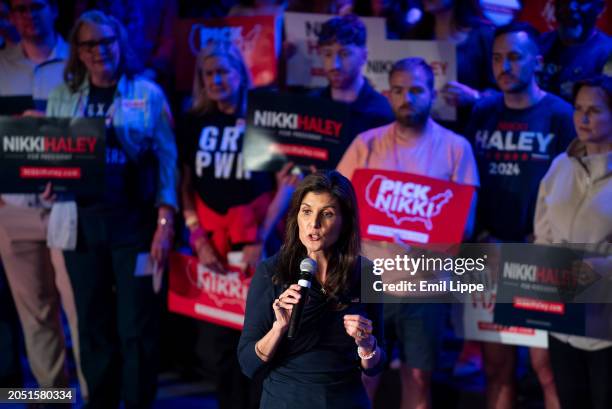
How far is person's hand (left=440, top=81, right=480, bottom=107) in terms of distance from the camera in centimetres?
468

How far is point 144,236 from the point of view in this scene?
15.9ft

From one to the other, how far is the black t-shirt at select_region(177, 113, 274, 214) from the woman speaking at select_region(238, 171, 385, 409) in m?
1.91

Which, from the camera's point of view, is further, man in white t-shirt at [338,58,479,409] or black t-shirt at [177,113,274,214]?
black t-shirt at [177,113,274,214]

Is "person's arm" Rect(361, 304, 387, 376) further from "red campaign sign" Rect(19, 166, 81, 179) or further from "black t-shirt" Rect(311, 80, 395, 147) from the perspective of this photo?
"red campaign sign" Rect(19, 166, 81, 179)

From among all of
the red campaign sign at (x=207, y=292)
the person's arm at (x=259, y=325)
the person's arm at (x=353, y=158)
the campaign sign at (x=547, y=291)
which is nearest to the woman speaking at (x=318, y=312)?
the person's arm at (x=259, y=325)

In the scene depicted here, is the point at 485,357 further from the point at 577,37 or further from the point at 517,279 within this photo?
the point at 577,37

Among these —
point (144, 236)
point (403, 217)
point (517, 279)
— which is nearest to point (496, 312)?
point (517, 279)

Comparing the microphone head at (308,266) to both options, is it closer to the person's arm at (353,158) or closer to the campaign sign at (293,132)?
the person's arm at (353,158)

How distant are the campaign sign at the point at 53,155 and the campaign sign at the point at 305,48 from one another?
1.14 m

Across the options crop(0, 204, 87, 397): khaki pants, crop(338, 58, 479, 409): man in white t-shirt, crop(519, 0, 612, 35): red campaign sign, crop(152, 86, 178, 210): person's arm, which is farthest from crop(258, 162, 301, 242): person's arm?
crop(519, 0, 612, 35): red campaign sign

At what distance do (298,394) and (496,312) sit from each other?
151 cm

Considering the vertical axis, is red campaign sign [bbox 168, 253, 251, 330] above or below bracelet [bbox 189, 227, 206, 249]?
below

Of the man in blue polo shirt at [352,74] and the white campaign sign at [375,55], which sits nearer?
the man in blue polo shirt at [352,74]

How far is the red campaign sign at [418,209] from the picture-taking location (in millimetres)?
4055
